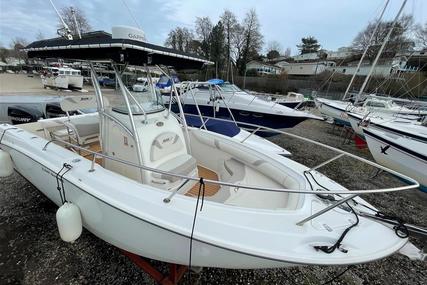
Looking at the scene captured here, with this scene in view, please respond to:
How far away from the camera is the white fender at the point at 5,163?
9.64ft

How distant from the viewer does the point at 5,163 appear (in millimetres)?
2953

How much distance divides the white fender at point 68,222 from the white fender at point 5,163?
69.5 inches

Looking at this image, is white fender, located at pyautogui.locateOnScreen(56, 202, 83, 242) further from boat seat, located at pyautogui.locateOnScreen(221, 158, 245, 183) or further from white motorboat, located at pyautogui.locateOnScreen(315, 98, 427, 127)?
white motorboat, located at pyautogui.locateOnScreen(315, 98, 427, 127)

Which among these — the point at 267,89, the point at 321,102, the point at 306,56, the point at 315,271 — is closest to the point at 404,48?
the point at 267,89

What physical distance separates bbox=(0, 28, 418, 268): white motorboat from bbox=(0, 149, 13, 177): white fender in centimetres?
2

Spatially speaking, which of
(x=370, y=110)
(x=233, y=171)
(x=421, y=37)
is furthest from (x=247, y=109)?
(x=421, y=37)

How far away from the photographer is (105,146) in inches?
104

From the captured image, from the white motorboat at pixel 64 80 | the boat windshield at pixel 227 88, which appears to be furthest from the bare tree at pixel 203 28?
the boat windshield at pixel 227 88

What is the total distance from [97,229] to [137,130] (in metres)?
1.06

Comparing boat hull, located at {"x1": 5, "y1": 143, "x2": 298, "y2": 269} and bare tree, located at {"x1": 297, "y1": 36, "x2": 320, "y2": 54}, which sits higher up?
bare tree, located at {"x1": 297, "y1": 36, "x2": 320, "y2": 54}

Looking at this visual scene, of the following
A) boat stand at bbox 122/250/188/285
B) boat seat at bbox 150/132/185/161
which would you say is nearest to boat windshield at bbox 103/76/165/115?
boat seat at bbox 150/132/185/161

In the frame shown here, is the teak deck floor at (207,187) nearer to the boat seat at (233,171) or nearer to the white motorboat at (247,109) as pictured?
the boat seat at (233,171)

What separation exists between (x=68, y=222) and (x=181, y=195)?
1.07 metres

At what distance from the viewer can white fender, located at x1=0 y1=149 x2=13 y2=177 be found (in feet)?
9.64
